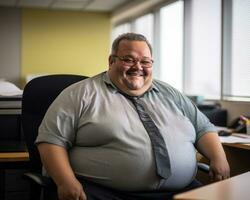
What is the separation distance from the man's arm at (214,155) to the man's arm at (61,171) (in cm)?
62

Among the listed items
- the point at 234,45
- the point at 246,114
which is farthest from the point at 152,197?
the point at 234,45

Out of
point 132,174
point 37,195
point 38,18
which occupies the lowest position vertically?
point 37,195

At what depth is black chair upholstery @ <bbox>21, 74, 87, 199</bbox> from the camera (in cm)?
189

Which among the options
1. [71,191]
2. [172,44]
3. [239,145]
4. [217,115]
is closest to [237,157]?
[239,145]

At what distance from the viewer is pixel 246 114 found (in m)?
3.33

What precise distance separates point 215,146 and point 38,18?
19.1ft

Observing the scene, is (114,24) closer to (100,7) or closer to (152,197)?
(100,7)

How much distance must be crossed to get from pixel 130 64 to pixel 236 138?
1.18 m

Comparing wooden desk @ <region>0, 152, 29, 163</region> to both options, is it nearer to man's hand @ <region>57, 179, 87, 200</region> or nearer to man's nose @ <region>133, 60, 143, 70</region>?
man's hand @ <region>57, 179, 87, 200</region>

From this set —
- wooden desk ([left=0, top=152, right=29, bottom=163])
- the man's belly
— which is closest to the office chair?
wooden desk ([left=0, top=152, right=29, bottom=163])

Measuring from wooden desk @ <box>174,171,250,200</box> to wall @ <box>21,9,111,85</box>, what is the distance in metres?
5.63

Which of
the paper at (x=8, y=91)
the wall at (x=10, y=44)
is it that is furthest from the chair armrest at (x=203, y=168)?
the wall at (x=10, y=44)

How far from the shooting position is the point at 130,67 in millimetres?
1879

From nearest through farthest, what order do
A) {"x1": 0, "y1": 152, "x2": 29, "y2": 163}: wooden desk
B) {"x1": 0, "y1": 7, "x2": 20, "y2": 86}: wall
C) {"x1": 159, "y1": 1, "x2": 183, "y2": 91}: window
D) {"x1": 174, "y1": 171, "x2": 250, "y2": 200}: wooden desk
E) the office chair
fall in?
{"x1": 174, "y1": 171, "x2": 250, "y2": 200}: wooden desk, the office chair, {"x1": 0, "y1": 152, "x2": 29, "y2": 163}: wooden desk, {"x1": 159, "y1": 1, "x2": 183, "y2": 91}: window, {"x1": 0, "y1": 7, "x2": 20, "y2": 86}: wall
